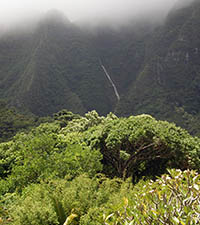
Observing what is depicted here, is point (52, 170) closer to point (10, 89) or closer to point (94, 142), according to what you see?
point (94, 142)

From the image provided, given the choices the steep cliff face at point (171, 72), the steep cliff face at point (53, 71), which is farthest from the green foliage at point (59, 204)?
the steep cliff face at point (53, 71)

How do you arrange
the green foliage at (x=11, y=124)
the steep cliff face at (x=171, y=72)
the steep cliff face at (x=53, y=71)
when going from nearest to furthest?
the green foliage at (x=11, y=124), the steep cliff face at (x=171, y=72), the steep cliff face at (x=53, y=71)

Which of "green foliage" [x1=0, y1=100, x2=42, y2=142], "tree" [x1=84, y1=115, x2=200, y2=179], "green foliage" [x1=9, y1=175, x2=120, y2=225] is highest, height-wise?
"green foliage" [x1=9, y1=175, x2=120, y2=225]

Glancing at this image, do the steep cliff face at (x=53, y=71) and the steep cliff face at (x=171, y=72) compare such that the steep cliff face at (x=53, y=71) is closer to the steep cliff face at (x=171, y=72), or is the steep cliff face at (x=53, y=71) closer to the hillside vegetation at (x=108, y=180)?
the steep cliff face at (x=171, y=72)

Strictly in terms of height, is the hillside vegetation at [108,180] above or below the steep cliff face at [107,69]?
above

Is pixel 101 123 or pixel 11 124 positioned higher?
pixel 101 123

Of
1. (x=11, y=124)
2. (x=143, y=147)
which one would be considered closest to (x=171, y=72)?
(x=11, y=124)

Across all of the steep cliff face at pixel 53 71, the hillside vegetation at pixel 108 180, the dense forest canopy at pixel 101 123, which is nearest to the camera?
the hillside vegetation at pixel 108 180

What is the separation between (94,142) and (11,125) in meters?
30.0

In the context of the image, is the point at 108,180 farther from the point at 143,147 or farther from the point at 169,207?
the point at 169,207

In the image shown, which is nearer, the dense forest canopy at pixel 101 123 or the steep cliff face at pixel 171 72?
the dense forest canopy at pixel 101 123

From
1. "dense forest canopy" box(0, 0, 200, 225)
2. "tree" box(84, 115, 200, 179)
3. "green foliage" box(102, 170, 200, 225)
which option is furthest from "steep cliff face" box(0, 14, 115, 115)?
"green foliage" box(102, 170, 200, 225)

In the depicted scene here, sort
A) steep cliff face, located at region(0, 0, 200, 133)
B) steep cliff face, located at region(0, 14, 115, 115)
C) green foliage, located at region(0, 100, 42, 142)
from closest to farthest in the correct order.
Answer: green foliage, located at region(0, 100, 42, 142) < steep cliff face, located at region(0, 0, 200, 133) < steep cliff face, located at region(0, 14, 115, 115)

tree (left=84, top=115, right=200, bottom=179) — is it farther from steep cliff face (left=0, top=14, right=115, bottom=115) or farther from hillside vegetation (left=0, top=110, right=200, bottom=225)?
steep cliff face (left=0, top=14, right=115, bottom=115)
